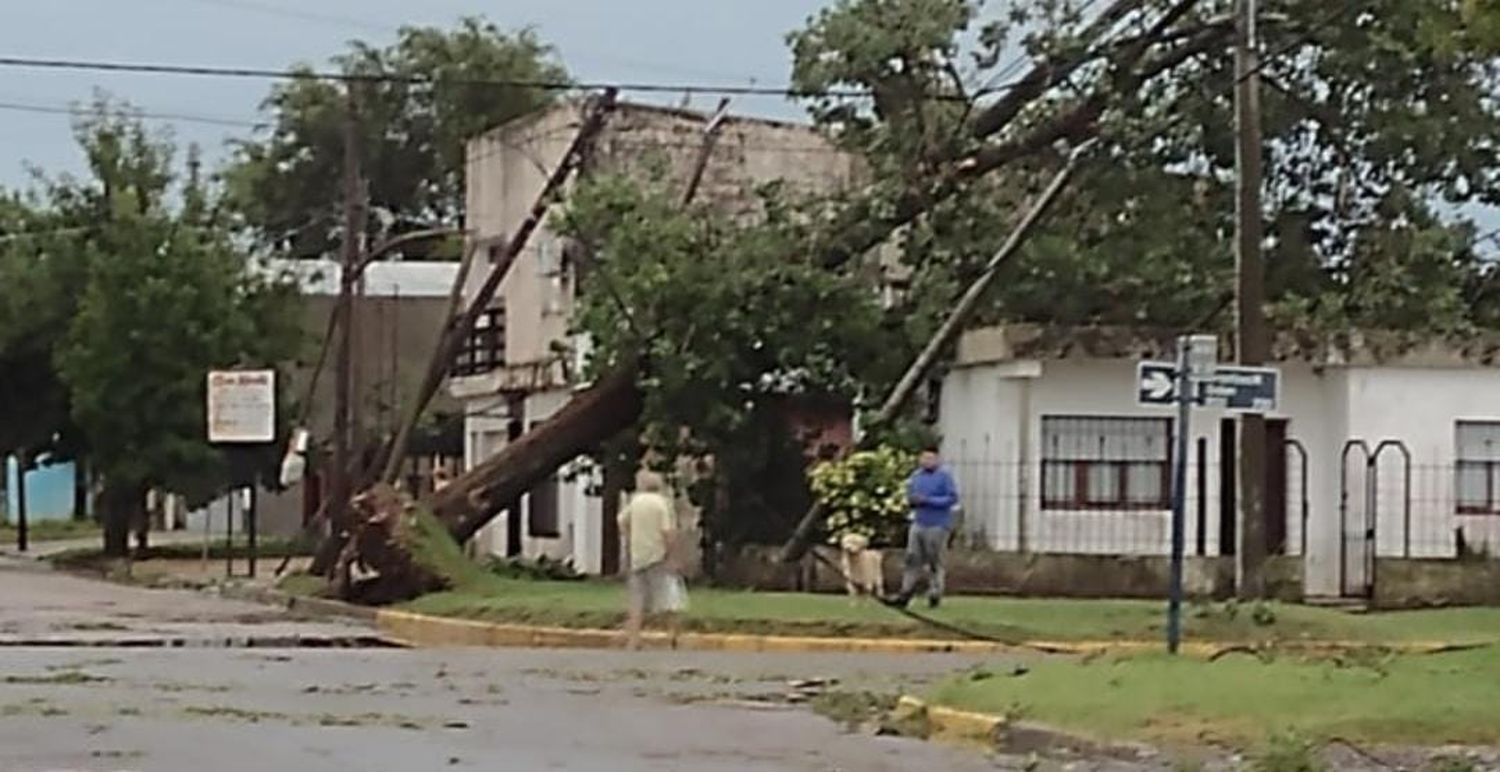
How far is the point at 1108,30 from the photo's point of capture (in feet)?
111

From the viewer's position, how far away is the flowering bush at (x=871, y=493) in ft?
114

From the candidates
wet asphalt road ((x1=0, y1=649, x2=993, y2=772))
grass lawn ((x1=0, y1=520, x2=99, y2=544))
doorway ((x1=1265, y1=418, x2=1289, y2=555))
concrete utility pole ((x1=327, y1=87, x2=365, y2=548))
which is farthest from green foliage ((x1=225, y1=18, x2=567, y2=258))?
wet asphalt road ((x1=0, y1=649, x2=993, y2=772))

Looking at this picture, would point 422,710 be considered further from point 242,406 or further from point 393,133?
point 393,133

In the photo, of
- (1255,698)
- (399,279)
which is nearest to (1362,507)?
(1255,698)

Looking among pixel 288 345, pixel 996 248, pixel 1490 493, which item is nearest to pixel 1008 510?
pixel 996 248

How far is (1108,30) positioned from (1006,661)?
10045mm

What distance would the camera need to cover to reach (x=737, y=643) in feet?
95.8

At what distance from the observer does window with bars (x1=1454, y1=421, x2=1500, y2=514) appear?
35562 millimetres

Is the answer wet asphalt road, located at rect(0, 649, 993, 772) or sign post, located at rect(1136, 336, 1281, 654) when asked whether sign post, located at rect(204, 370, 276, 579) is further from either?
sign post, located at rect(1136, 336, 1281, 654)

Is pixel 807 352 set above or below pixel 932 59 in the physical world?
below

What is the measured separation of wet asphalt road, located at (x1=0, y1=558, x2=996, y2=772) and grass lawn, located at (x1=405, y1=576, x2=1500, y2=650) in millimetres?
1838

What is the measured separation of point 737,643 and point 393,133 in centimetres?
5963

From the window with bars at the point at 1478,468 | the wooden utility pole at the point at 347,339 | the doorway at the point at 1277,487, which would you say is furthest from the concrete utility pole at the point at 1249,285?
the wooden utility pole at the point at 347,339

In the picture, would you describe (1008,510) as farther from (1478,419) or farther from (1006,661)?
(1006,661)
